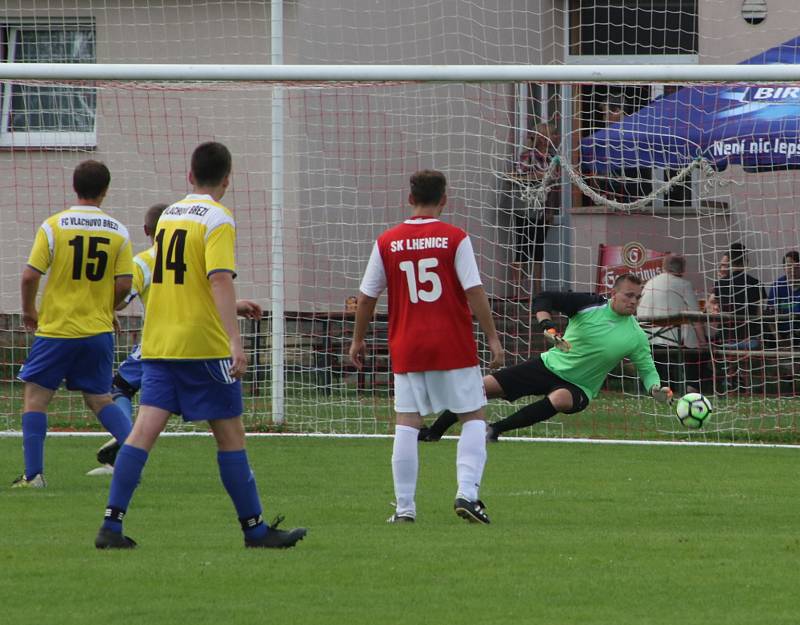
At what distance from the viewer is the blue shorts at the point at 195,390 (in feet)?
22.6

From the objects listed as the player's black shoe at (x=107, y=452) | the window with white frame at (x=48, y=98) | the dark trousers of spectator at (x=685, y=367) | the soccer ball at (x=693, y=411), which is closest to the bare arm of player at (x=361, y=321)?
the player's black shoe at (x=107, y=452)

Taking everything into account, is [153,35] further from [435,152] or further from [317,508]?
[317,508]

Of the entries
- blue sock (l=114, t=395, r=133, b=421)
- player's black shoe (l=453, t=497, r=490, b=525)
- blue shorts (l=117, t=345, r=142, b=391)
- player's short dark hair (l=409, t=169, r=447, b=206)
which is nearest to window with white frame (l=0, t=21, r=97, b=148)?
blue shorts (l=117, t=345, r=142, b=391)

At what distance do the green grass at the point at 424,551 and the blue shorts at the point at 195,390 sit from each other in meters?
0.62

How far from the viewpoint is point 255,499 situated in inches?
275

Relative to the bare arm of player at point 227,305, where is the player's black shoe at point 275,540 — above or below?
below

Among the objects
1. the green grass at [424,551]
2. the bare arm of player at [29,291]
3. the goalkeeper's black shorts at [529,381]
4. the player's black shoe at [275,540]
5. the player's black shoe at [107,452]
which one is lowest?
the green grass at [424,551]

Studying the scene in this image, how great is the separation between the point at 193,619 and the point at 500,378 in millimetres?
7155

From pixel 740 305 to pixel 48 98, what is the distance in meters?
7.64

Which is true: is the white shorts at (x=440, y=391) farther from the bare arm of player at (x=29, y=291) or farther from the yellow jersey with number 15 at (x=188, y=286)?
the bare arm of player at (x=29, y=291)

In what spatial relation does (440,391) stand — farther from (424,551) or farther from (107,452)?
(107,452)

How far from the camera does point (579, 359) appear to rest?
12.2m

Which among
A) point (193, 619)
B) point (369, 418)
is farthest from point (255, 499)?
point (369, 418)

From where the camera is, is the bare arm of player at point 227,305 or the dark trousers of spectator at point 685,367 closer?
the bare arm of player at point 227,305
